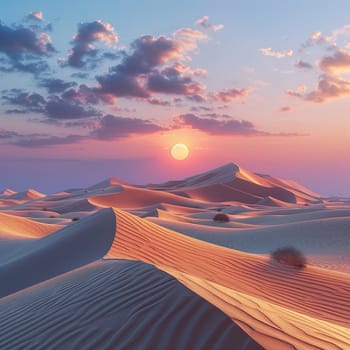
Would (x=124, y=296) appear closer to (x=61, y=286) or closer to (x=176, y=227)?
(x=61, y=286)

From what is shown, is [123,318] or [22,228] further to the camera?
[22,228]

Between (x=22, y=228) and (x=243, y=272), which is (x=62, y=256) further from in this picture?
(x=22, y=228)

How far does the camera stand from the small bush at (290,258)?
1019 cm

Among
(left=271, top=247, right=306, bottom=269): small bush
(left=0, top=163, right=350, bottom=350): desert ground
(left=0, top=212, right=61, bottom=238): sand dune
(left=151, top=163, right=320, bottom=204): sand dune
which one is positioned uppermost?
(left=0, top=163, right=350, bottom=350): desert ground

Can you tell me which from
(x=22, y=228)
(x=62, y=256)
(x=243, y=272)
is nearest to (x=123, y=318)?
(x=243, y=272)

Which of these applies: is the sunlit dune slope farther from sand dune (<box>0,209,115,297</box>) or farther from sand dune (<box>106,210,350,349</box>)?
sand dune (<box>0,209,115,297</box>)

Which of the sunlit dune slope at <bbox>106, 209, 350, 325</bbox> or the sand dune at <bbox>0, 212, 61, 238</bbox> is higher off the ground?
the sunlit dune slope at <bbox>106, 209, 350, 325</bbox>

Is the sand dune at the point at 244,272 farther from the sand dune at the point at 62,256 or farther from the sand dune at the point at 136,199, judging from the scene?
the sand dune at the point at 136,199

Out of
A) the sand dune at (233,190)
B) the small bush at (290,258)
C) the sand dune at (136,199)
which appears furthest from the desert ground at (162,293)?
the sand dune at (233,190)

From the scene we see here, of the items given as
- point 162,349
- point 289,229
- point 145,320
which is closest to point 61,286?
point 145,320

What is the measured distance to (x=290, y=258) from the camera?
1036 cm

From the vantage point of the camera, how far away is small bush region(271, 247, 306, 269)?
10.2 meters

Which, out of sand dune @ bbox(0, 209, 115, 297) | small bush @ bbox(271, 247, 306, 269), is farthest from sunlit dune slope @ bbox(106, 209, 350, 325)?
sand dune @ bbox(0, 209, 115, 297)

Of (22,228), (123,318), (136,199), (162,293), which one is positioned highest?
(162,293)
